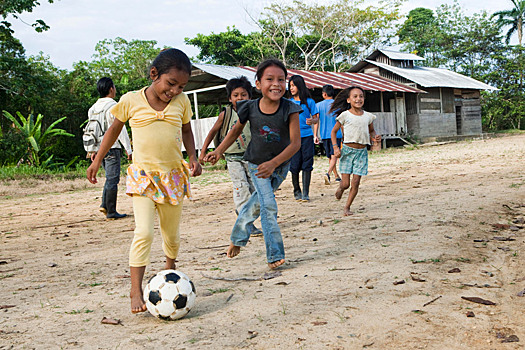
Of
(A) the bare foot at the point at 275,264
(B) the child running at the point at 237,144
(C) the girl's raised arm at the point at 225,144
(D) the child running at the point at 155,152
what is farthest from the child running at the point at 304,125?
(D) the child running at the point at 155,152

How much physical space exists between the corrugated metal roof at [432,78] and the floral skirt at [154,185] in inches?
989

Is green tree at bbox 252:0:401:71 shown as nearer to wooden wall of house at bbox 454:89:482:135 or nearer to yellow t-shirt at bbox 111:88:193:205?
wooden wall of house at bbox 454:89:482:135

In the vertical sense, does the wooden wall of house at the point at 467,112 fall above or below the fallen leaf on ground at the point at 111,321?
above

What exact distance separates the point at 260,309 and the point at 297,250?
162cm

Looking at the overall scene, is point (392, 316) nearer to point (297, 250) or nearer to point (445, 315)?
point (445, 315)

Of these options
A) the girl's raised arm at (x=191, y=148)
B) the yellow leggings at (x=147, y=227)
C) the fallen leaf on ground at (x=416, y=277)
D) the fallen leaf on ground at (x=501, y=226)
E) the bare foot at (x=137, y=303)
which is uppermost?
the girl's raised arm at (x=191, y=148)

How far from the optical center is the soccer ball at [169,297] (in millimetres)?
2943

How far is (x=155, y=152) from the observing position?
10.7 ft

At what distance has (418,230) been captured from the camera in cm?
495

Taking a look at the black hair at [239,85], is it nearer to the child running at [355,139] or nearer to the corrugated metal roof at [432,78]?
the child running at [355,139]

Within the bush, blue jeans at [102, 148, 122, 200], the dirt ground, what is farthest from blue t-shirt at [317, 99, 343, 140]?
the bush

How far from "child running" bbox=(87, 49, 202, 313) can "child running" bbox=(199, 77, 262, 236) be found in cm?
186

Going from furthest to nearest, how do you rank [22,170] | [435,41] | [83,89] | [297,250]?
[435,41]
[83,89]
[22,170]
[297,250]

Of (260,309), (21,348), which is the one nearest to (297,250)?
(260,309)
